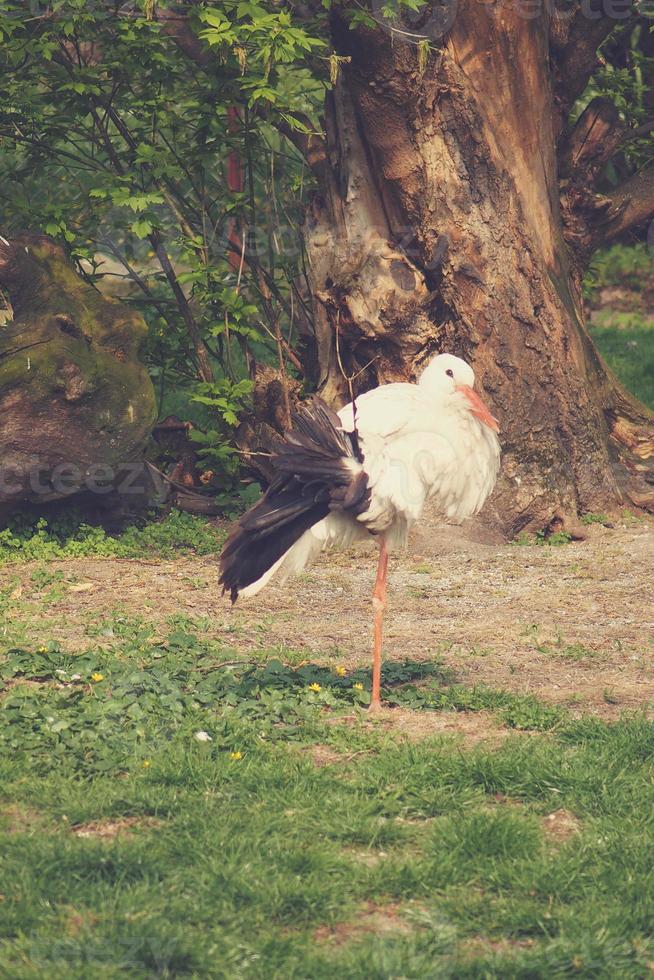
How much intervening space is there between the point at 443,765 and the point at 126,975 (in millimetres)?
1875

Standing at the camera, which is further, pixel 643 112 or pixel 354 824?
pixel 643 112

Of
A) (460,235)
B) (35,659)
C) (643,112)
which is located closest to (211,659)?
(35,659)

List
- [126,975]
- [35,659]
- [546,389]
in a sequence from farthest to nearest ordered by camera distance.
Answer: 1. [546,389]
2. [35,659]
3. [126,975]

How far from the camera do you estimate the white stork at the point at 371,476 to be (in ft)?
19.2

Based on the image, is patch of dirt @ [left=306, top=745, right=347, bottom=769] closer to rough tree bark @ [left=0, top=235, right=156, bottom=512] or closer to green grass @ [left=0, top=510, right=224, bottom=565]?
green grass @ [left=0, top=510, right=224, bottom=565]

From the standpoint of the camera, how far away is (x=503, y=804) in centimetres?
504

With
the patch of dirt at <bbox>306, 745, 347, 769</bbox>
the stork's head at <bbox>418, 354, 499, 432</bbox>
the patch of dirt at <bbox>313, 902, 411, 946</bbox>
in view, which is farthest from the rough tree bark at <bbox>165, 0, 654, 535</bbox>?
the patch of dirt at <bbox>313, 902, 411, 946</bbox>

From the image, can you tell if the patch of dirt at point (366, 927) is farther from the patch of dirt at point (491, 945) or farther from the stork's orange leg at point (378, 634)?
the stork's orange leg at point (378, 634)

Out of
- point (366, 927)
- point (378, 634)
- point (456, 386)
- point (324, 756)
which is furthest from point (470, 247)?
point (366, 927)

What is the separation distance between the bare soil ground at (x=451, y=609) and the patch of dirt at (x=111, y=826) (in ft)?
6.65

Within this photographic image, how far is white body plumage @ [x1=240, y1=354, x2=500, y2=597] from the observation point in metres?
5.97

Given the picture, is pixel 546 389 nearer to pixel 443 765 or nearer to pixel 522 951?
pixel 443 765

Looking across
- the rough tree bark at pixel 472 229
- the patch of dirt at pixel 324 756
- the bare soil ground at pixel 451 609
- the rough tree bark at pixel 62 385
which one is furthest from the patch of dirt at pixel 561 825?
the rough tree bark at pixel 62 385

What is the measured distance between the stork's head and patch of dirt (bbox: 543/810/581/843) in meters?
2.02
